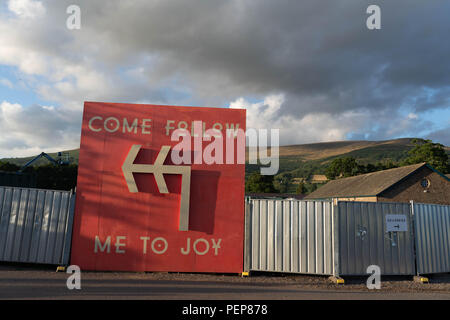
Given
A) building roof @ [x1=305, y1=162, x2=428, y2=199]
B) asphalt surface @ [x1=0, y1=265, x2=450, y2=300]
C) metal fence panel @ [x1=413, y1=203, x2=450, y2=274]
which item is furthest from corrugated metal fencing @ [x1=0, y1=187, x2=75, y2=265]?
building roof @ [x1=305, y1=162, x2=428, y2=199]

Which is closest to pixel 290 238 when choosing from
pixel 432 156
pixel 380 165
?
pixel 432 156

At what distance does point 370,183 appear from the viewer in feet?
102

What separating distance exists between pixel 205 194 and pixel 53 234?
17.2 ft

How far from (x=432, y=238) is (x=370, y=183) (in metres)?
22.2

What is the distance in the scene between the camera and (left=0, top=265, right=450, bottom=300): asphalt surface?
7207 mm

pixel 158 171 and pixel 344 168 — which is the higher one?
pixel 344 168

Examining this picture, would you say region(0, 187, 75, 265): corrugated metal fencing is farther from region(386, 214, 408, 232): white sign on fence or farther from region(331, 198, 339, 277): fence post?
region(386, 214, 408, 232): white sign on fence

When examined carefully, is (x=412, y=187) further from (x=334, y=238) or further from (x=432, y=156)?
(x=432, y=156)

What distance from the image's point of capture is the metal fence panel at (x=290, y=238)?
382 inches

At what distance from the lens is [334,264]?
9.52m

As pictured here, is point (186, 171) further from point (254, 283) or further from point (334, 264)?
point (334, 264)

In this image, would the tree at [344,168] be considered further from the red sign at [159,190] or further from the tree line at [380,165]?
the red sign at [159,190]

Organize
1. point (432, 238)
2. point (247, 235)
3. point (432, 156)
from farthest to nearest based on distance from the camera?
point (432, 156) < point (432, 238) < point (247, 235)

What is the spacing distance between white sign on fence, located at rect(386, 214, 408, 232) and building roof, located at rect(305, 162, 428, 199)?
18217 mm
